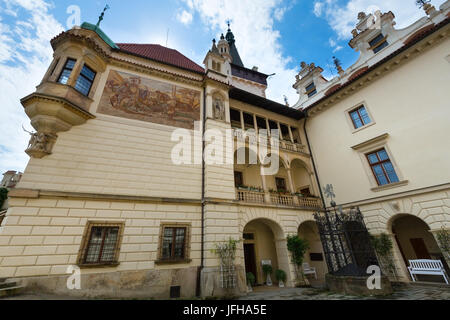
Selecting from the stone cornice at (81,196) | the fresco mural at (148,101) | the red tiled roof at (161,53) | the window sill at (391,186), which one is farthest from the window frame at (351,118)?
the stone cornice at (81,196)

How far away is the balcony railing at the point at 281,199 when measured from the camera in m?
11.6

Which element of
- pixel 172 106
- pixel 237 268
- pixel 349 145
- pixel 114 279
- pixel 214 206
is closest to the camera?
pixel 114 279

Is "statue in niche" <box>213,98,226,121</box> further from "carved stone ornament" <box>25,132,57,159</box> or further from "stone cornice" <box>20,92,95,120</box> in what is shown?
"carved stone ornament" <box>25,132,57,159</box>

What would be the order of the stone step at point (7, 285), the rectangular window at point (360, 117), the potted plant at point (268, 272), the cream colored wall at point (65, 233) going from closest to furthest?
the stone step at point (7, 285) < the cream colored wall at point (65, 233) < the potted plant at point (268, 272) < the rectangular window at point (360, 117)

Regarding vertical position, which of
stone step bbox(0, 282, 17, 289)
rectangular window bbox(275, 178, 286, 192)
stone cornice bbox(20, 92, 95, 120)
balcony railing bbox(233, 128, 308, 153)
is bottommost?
stone step bbox(0, 282, 17, 289)

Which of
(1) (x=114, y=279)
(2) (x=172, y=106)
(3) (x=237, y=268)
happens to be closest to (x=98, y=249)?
(1) (x=114, y=279)

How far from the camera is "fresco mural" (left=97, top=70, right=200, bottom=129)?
1048 centimetres

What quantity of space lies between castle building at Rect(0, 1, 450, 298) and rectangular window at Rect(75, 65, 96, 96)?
72 millimetres

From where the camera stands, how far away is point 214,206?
9938mm

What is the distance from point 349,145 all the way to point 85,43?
17.8 meters

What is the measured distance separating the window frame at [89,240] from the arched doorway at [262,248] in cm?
795

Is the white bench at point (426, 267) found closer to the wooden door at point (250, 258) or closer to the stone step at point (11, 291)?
the wooden door at point (250, 258)

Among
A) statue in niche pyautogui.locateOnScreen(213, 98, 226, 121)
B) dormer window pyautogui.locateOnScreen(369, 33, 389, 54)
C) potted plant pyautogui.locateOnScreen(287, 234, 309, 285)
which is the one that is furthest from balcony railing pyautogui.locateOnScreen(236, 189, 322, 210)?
dormer window pyautogui.locateOnScreen(369, 33, 389, 54)

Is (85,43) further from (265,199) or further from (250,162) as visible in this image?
(265,199)
